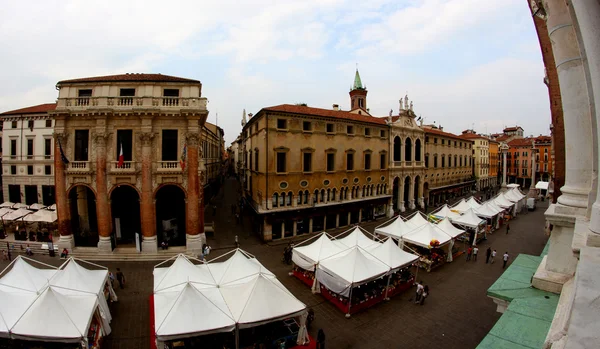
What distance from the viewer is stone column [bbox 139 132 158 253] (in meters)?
21.6

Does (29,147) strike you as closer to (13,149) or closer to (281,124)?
(13,149)

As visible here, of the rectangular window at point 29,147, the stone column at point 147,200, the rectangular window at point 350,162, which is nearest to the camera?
the stone column at point 147,200

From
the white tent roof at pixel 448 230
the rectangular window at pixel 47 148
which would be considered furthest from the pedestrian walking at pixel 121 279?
the rectangular window at pixel 47 148

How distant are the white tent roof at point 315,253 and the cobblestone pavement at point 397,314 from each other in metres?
1.62

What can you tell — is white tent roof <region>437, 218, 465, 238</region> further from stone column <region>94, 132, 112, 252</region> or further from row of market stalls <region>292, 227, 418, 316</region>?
stone column <region>94, 132, 112, 252</region>

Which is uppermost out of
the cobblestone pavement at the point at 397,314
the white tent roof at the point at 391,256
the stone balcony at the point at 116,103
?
the stone balcony at the point at 116,103

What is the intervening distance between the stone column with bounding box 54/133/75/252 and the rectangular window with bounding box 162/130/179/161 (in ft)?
24.5

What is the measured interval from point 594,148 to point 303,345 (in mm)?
11322

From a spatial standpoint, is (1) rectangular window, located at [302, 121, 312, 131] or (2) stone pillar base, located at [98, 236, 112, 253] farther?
(1) rectangular window, located at [302, 121, 312, 131]

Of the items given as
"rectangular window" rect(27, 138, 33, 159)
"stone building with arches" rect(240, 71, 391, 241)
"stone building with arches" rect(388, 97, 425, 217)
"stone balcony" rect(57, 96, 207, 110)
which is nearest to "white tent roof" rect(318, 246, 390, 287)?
"stone building with arches" rect(240, 71, 391, 241)

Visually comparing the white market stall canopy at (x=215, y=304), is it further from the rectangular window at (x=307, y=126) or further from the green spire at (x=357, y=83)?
the green spire at (x=357, y=83)

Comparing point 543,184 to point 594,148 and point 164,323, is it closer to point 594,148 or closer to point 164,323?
point 594,148

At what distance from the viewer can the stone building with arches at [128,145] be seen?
70.7ft

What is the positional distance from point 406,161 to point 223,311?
3462 cm
